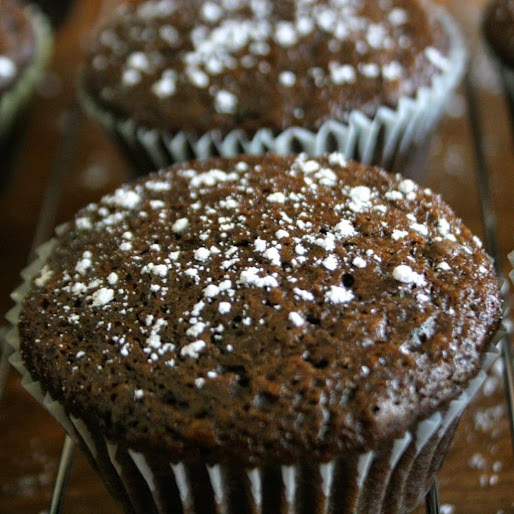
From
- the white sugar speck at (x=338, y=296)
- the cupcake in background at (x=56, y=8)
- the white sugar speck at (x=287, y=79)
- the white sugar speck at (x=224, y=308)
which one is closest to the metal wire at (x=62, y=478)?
the white sugar speck at (x=224, y=308)

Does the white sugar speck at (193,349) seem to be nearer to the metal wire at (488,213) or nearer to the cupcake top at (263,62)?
the metal wire at (488,213)

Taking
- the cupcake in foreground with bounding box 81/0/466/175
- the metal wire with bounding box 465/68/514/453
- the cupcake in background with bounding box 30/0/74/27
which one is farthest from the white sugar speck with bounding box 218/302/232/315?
the cupcake in background with bounding box 30/0/74/27

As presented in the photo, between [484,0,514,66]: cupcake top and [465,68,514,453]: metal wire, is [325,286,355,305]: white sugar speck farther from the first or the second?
[484,0,514,66]: cupcake top

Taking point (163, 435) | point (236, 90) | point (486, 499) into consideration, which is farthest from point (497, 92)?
point (163, 435)

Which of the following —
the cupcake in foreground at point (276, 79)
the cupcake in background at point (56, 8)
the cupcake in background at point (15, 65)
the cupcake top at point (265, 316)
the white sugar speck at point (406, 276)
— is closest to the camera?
the cupcake top at point (265, 316)

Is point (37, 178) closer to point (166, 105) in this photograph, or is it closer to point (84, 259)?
point (166, 105)

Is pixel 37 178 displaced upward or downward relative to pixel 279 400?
downward

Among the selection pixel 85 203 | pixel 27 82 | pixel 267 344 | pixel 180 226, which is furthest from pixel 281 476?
pixel 27 82
